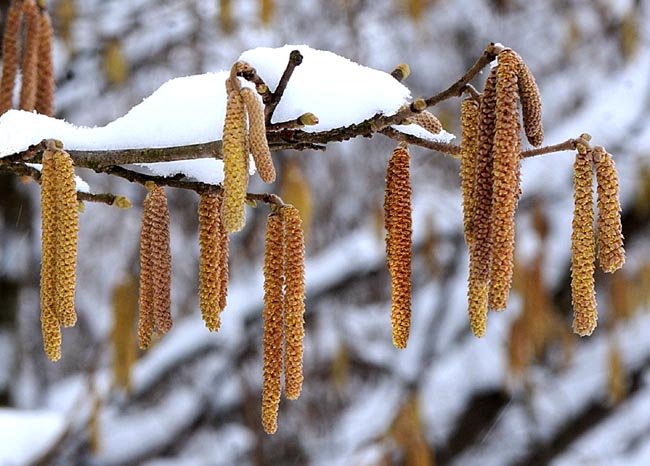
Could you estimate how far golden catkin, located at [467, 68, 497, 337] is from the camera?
859 mm

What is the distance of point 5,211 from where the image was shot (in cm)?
339

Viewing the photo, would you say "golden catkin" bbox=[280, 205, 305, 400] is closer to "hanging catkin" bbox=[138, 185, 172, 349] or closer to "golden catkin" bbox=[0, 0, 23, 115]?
"hanging catkin" bbox=[138, 185, 172, 349]

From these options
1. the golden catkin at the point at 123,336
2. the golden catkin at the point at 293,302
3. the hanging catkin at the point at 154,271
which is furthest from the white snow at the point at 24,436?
the golden catkin at the point at 293,302

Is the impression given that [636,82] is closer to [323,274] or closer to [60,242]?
[323,274]

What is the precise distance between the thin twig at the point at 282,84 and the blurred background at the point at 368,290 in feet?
5.91

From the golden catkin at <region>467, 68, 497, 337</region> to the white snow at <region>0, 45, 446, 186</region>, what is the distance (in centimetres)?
12

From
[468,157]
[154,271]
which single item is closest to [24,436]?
[154,271]

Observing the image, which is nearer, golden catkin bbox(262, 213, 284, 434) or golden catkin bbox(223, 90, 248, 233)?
golden catkin bbox(223, 90, 248, 233)

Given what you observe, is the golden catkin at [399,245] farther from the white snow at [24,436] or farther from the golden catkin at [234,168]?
the white snow at [24,436]

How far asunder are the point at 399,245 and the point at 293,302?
0.14 m

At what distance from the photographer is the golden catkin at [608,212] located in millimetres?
874

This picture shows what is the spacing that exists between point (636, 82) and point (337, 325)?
1.66m

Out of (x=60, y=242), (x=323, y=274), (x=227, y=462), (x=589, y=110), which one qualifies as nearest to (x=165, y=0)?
(x=323, y=274)

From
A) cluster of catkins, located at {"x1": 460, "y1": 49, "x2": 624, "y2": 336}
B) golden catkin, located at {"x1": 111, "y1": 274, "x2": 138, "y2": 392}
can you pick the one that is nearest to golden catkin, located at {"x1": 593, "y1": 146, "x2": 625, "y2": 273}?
cluster of catkins, located at {"x1": 460, "y1": 49, "x2": 624, "y2": 336}
